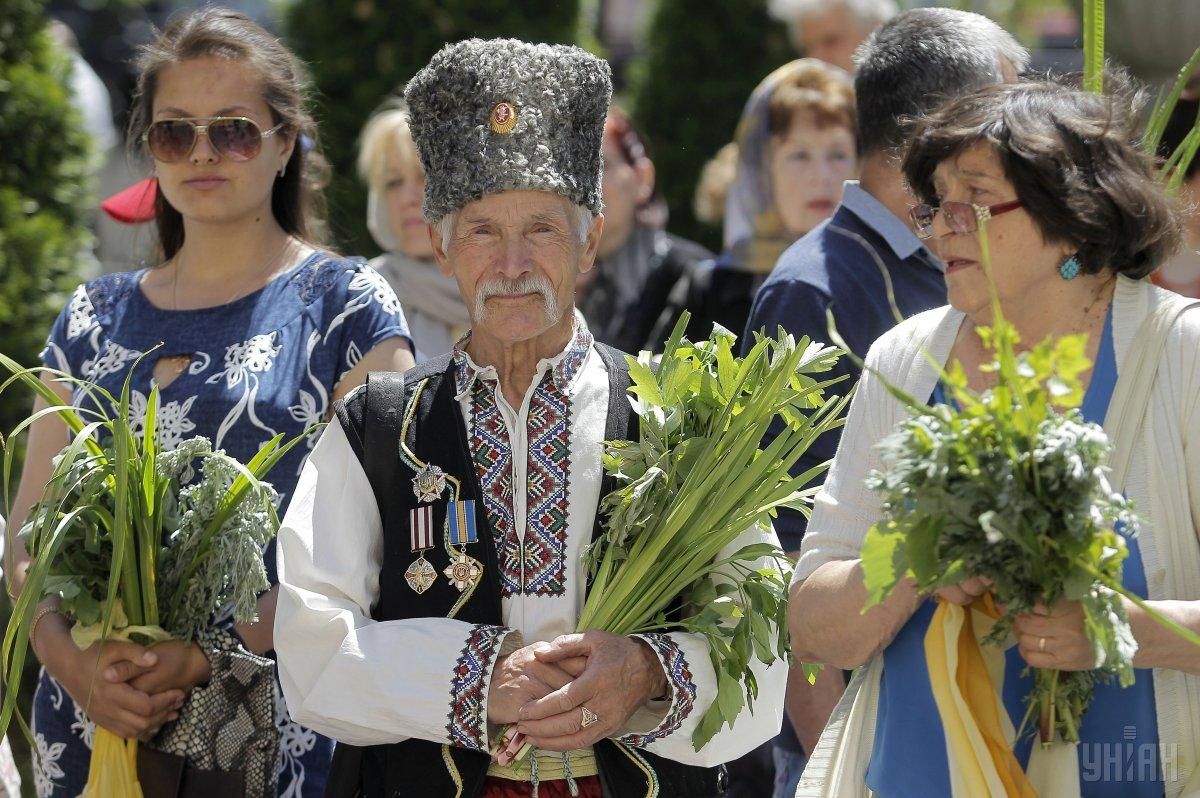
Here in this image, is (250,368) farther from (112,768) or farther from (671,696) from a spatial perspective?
(671,696)

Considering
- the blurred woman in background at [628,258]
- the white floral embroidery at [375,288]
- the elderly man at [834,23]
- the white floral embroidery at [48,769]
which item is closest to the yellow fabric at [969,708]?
the white floral embroidery at [375,288]

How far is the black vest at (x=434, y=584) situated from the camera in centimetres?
305

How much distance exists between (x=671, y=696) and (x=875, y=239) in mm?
1377

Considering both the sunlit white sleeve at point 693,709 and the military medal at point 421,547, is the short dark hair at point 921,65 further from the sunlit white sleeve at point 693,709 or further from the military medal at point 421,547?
the military medal at point 421,547

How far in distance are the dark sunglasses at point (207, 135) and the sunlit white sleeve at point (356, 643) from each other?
1054 millimetres

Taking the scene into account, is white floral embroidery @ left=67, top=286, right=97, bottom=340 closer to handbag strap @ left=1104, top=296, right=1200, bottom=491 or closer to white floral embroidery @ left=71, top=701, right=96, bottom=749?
white floral embroidery @ left=71, top=701, right=96, bottom=749

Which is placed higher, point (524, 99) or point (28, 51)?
point (28, 51)

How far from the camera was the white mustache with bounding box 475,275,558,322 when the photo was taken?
10.4 ft

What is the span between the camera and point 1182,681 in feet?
9.02

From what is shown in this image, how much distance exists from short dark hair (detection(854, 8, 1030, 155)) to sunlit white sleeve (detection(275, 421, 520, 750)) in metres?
1.57

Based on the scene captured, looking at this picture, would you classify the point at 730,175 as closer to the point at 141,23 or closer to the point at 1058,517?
the point at 1058,517

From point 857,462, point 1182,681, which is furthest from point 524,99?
point 1182,681

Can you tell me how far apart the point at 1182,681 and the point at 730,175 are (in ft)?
Answer: 15.6

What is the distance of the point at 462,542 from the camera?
3098 millimetres
